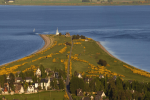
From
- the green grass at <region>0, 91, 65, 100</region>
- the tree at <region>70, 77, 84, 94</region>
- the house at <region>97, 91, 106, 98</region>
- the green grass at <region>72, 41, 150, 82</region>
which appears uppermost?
the tree at <region>70, 77, 84, 94</region>

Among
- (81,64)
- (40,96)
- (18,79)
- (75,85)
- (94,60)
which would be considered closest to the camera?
(40,96)

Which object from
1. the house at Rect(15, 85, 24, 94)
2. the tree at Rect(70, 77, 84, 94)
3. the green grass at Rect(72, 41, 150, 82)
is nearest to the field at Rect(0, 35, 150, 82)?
the green grass at Rect(72, 41, 150, 82)

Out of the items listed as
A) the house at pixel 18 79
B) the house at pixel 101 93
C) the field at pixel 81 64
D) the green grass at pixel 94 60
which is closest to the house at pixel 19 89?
the house at pixel 18 79

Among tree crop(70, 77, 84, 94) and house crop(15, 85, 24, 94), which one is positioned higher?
tree crop(70, 77, 84, 94)

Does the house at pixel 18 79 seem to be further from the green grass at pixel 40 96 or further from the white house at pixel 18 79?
the green grass at pixel 40 96

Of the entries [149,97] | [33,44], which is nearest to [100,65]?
[149,97]

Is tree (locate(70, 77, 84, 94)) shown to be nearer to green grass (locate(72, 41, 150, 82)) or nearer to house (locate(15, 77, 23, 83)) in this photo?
house (locate(15, 77, 23, 83))

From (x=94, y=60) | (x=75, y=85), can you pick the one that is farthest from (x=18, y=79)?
(x=94, y=60)

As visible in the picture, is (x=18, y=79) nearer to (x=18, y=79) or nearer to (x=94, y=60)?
(x=18, y=79)

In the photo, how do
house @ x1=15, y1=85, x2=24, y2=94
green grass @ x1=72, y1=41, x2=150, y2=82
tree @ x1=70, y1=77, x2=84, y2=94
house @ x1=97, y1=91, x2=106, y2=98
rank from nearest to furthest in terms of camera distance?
1. house @ x1=97, y1=91, x2=106, y2=98
2. tree @ x1=70, y1=77, x2=84, y2=94
3. house @ x1=15, y1=85, x2=24, y2=94
4. green grass @ x1=72, y1=41, x2=150, y2=82

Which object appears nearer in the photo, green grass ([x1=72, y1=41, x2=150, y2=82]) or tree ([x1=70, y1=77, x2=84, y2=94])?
tree ([x1=70, y1=77, x2=84, y2=94])

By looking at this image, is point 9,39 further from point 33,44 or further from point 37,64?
point 37,64
